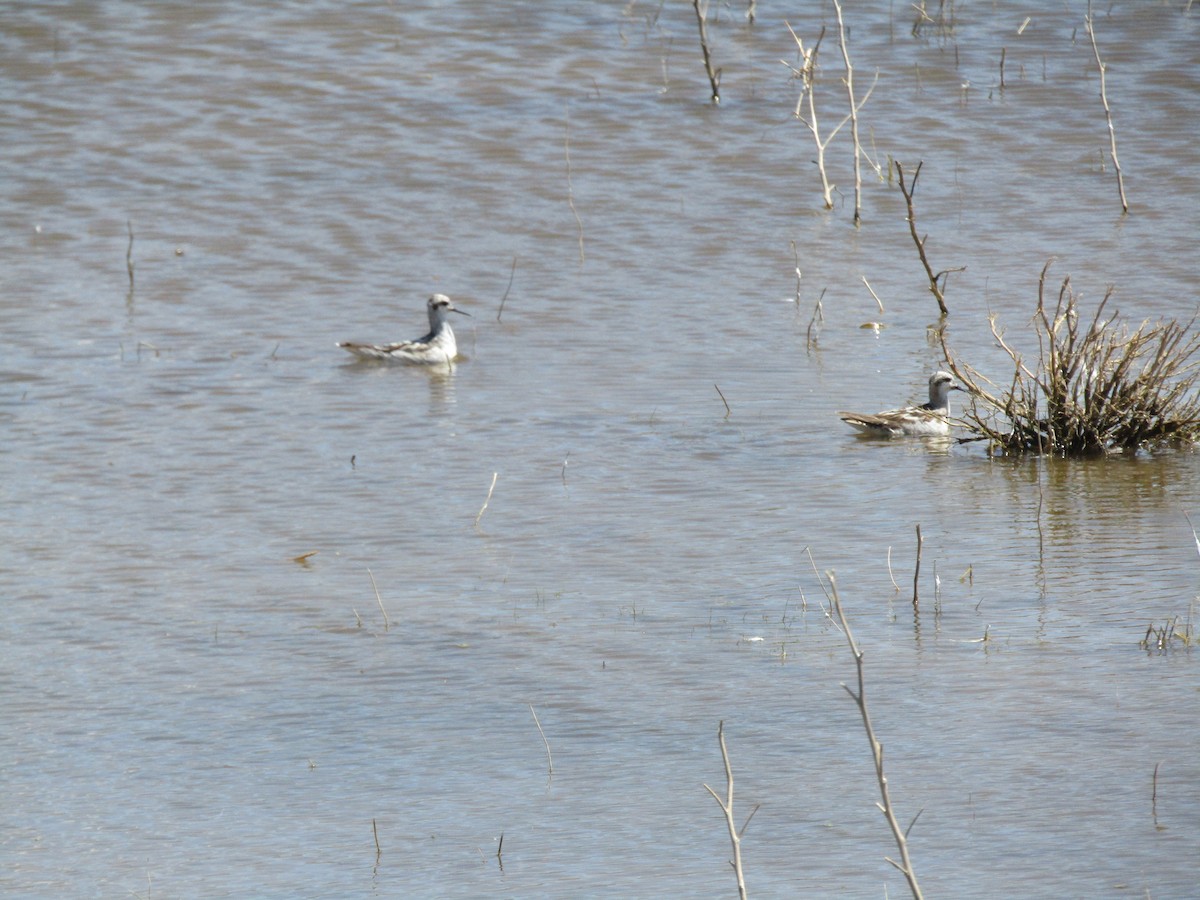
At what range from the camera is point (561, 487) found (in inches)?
375

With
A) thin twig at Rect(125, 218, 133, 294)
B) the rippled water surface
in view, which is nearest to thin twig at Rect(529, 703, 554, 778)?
the rippled water surface

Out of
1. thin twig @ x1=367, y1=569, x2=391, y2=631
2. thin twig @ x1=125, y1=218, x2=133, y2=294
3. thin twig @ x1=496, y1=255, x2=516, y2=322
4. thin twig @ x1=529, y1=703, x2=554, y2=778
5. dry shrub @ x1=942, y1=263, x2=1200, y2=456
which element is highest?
dry shrub @ x1=942, y1=263, x2=1200, y2=456

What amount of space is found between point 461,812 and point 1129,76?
1592 cm

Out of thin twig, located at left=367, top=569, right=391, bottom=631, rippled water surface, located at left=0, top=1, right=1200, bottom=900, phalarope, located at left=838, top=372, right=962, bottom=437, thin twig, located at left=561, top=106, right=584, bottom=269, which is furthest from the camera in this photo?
thin twig, located at left=561, top=106, right=584, bottom=269

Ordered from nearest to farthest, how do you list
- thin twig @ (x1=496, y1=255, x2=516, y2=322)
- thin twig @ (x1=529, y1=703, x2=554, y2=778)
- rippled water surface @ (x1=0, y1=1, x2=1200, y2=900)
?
rippled water surface @ (x1=0, y1=1, x2=1200, y2=900) → thin twig @ (x1=529, y1=703, x2=554, y2=778) → thin twig @ (x1=496, y1=255, x2=516, y2=322)

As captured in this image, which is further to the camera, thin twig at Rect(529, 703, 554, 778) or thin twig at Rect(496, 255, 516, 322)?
thin twig at Rect(496, 255, 516, 322)

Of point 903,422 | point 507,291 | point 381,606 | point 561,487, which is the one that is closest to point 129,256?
point 507,291

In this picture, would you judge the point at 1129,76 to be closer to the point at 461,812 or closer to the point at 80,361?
the point at 80,361

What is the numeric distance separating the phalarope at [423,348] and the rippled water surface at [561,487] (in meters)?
0.15

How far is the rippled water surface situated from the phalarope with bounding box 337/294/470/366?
0.15m

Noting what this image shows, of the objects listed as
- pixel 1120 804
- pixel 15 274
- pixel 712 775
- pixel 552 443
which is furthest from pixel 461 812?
pixel 15 274

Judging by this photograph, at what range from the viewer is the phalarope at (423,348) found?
490 inches

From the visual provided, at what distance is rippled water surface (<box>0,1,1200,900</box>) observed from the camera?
565cm

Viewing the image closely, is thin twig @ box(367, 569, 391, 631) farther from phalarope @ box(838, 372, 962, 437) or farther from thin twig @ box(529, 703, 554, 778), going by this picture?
phalarope @ box(838, 372, 962, 437)
